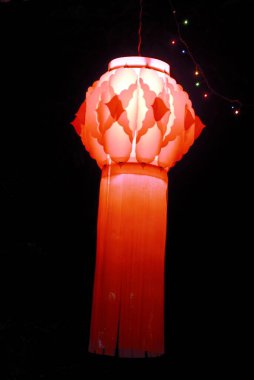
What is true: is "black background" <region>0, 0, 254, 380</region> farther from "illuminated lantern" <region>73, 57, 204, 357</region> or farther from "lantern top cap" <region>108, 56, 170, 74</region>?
"lantern top cap" <region>108, 56, 170, 74</region>

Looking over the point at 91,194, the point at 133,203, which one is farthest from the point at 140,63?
the point at 91,194

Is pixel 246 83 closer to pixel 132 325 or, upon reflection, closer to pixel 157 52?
pixel 157 52

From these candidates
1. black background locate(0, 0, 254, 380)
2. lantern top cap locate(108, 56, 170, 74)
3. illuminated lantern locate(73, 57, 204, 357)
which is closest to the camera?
illuminated lantern locate(73, 57, 204, 357)

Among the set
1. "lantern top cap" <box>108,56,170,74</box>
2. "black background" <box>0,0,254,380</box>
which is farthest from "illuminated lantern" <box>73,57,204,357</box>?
"black background" <box>0,0,254,380</box>

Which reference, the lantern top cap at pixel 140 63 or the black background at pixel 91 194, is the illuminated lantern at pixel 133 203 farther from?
the black background at pixel 91 194

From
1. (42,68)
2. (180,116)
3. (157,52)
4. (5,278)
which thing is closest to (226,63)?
(157,52)

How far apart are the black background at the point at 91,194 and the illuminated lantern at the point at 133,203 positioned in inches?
46.8

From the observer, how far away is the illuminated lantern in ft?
7.97

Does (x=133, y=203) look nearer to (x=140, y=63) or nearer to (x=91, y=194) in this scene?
(x=140, y=63)

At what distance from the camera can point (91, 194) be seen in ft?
12.9

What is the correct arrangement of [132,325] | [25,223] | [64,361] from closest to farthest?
[132,325]
[64,361]
[25,223]

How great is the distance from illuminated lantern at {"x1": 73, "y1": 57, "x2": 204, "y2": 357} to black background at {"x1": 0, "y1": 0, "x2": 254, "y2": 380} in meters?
1.19

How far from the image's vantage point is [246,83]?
398cm

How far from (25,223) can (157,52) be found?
59.2 inches
